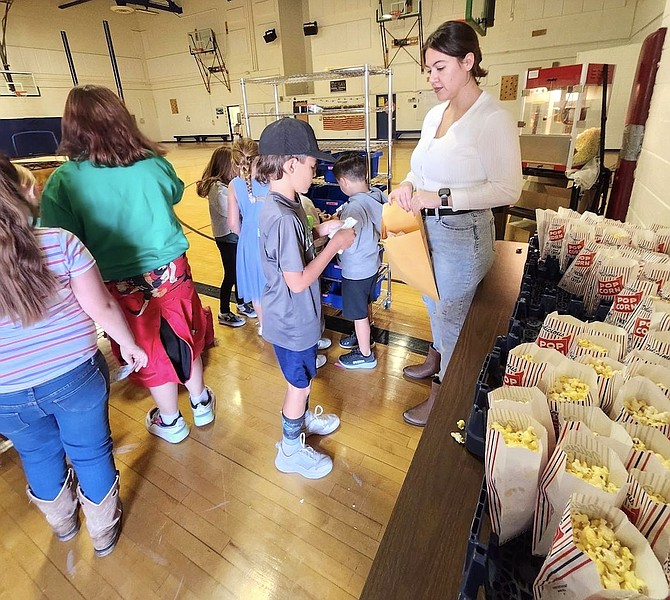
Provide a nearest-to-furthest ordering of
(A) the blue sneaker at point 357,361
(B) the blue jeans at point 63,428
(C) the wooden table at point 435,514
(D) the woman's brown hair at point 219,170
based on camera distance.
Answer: (C) the wooden table at point 435,514
(B) the blue jeans at point 63,428
(A) the blue sneaker at point 357,361
(D) the woman's brown hair at point 219,170

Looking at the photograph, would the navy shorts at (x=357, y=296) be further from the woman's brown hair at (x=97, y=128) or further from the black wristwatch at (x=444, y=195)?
the woman's brown hair at (x=97, y=128)

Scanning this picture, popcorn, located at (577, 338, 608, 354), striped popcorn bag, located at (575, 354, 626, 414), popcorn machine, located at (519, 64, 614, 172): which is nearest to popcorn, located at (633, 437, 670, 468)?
striped popcorn bag, located at (575, 354, 626, 414)

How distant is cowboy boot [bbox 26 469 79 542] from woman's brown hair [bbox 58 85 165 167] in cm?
114

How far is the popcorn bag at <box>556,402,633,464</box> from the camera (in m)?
0.52

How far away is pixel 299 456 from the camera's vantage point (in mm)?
1729

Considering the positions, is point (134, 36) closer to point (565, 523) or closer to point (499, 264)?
point (499, 264)

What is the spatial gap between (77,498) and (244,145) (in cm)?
194

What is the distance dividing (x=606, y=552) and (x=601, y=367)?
0.35 m

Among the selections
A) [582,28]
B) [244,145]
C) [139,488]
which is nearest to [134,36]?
[582,28]

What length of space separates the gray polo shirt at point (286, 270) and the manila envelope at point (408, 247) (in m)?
0.30

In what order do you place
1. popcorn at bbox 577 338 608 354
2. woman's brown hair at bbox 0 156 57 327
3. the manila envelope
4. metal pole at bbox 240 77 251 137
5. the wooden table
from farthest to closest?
metal pole at bbox 240 77 251 137, the manila envelope, woman's brown hair at bbox 0 156 57 327, popcorn at bbox 577 338 608 354, the wooden table

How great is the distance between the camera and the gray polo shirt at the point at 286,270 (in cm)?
131

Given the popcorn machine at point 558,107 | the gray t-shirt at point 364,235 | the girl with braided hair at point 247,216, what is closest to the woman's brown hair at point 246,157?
the girl with braided hair at point 247,216

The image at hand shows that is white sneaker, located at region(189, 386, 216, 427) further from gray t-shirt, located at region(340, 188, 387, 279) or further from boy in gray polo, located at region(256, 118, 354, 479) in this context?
gray t-shirt, located at region(340, 188, 387, 279)
